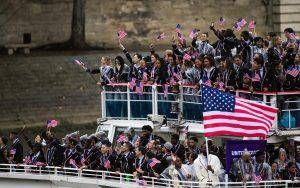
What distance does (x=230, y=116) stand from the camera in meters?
32.0

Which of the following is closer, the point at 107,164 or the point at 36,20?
the point at 107,164

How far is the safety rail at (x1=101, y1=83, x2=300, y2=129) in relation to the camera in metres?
32.7

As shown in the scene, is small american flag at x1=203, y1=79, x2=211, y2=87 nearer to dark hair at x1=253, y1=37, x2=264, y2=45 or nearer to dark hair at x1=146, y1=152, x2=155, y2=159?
dark hair at x1=146, y1=152, x2=155, y2=159

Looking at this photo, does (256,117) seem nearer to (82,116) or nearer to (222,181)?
(222,181)

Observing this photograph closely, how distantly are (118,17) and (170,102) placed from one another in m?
31.0

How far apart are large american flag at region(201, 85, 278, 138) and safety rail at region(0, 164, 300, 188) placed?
0.92 metres

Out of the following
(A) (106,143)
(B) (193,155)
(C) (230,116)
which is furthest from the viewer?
(A) (106,143)

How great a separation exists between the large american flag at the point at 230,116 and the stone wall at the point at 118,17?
30.7m

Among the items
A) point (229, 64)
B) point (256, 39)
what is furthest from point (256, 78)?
point (256, 39)

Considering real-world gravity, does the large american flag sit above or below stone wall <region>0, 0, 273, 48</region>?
below

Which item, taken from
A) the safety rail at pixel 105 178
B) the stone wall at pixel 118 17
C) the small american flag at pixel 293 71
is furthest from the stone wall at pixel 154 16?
the small american flag at pixel 293 71

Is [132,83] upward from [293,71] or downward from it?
downward

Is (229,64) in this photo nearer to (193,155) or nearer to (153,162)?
(193,155)

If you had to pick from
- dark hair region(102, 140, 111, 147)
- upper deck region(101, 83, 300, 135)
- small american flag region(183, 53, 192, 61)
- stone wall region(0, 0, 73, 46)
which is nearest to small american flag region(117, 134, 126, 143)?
dark hair region(102, 140, 111, 147)
